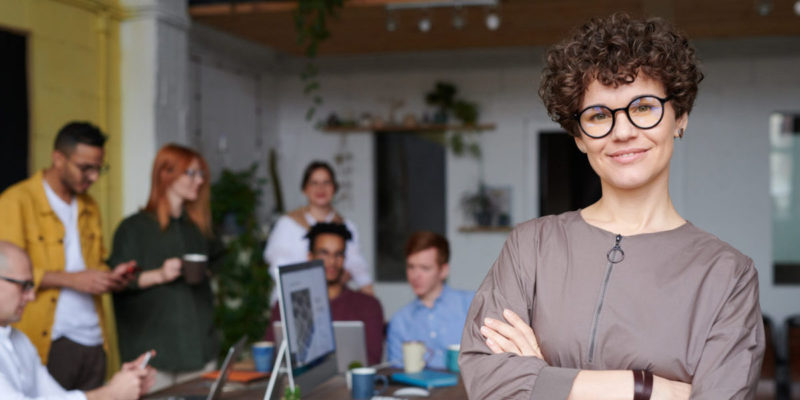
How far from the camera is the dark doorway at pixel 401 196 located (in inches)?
266

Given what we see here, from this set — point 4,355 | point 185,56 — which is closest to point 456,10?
point 185,56

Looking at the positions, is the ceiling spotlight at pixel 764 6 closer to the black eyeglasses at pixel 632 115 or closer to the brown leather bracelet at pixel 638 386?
the black eyeglasses at pixel 632 115

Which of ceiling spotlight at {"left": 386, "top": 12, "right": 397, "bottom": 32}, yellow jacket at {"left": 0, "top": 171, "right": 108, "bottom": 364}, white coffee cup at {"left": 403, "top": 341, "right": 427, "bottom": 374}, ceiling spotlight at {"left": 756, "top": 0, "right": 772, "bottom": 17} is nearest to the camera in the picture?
white coffee cup at {"left": 403, "top": 341, "right": 427, "bottom": 374}

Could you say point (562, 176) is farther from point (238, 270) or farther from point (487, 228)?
point (238, 270)

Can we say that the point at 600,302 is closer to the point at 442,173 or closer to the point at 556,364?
the point at 556,364

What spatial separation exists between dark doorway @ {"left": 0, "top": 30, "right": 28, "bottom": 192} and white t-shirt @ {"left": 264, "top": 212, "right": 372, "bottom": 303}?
133 cm

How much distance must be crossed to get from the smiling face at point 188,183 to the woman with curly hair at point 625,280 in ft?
7.04

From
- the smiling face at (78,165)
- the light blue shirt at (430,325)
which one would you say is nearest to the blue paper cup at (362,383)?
the light blue shirt at (430,325)

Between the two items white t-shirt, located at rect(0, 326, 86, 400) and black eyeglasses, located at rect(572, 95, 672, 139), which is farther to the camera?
white t-shirt, located at rect(0, 326, 86, 400)

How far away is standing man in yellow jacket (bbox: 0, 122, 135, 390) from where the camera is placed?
284cm

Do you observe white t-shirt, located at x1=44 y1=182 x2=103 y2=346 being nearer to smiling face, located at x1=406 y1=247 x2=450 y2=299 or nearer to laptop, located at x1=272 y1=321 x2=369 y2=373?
laptop, located at x1=272 y1=321 x2=369 y2=373

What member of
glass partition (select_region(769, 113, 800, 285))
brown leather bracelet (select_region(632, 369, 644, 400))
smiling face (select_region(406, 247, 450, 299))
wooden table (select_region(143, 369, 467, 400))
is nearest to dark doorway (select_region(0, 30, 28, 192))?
wooden table (select_region(143, 369, 467, 400))

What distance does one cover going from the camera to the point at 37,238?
113 inches

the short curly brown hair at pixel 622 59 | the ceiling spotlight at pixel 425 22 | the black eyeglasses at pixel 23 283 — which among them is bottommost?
the black eyeglasses at pixel 23 283
